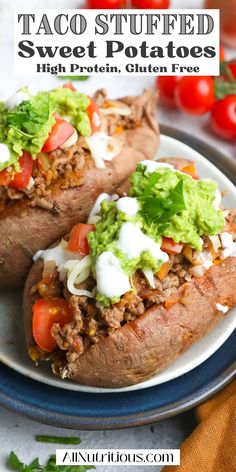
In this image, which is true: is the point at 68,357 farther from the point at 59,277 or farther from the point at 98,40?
the point at 98,40

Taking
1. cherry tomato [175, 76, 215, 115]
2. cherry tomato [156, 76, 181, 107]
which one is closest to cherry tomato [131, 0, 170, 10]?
cherry tomato [156, 76, 181, 107]

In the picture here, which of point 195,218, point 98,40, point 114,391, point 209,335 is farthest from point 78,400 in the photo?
point 98,40

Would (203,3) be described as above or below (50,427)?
above

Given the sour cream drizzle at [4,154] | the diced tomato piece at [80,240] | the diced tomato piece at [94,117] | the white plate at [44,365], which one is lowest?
the white plate at [44,365]

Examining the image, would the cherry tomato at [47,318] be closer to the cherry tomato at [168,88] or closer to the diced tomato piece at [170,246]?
the diced tomato piece at [170,246]

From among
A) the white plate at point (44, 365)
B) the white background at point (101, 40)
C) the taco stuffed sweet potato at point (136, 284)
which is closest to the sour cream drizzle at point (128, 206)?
the taco stuffed sweet potato at point (136, 284)
